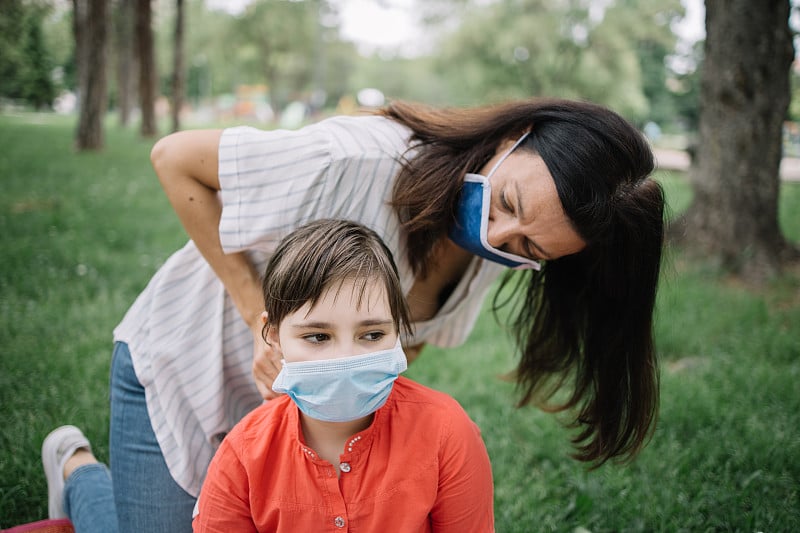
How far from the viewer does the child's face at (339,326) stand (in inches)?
64.3

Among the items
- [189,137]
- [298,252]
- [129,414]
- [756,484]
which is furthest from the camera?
[756,484]

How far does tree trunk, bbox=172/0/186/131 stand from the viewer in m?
15.0

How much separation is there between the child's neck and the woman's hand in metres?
0.20

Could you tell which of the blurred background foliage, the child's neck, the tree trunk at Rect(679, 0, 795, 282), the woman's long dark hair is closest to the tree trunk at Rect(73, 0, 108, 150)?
the blurred background foliage

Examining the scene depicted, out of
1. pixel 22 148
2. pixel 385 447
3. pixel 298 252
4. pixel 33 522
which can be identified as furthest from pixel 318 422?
pixel 22 148

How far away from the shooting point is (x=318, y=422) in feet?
5.85

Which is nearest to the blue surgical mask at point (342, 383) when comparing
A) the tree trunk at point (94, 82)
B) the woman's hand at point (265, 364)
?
the woman's hand at point (265, 364)

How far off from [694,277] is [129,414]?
510 centimetres

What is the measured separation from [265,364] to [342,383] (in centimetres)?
44

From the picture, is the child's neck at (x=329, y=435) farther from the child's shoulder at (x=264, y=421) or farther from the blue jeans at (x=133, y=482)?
the blue jeans at (x=133, y=482)

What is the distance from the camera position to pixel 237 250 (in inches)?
81.4

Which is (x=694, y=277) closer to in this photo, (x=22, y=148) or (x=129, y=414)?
(x=129, y=414)

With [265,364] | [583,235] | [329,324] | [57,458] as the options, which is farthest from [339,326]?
[57,458]

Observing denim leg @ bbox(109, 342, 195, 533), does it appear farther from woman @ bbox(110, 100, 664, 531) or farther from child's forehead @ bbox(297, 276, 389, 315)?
child's forehead @ bbox(297, 276, 389, 315)
